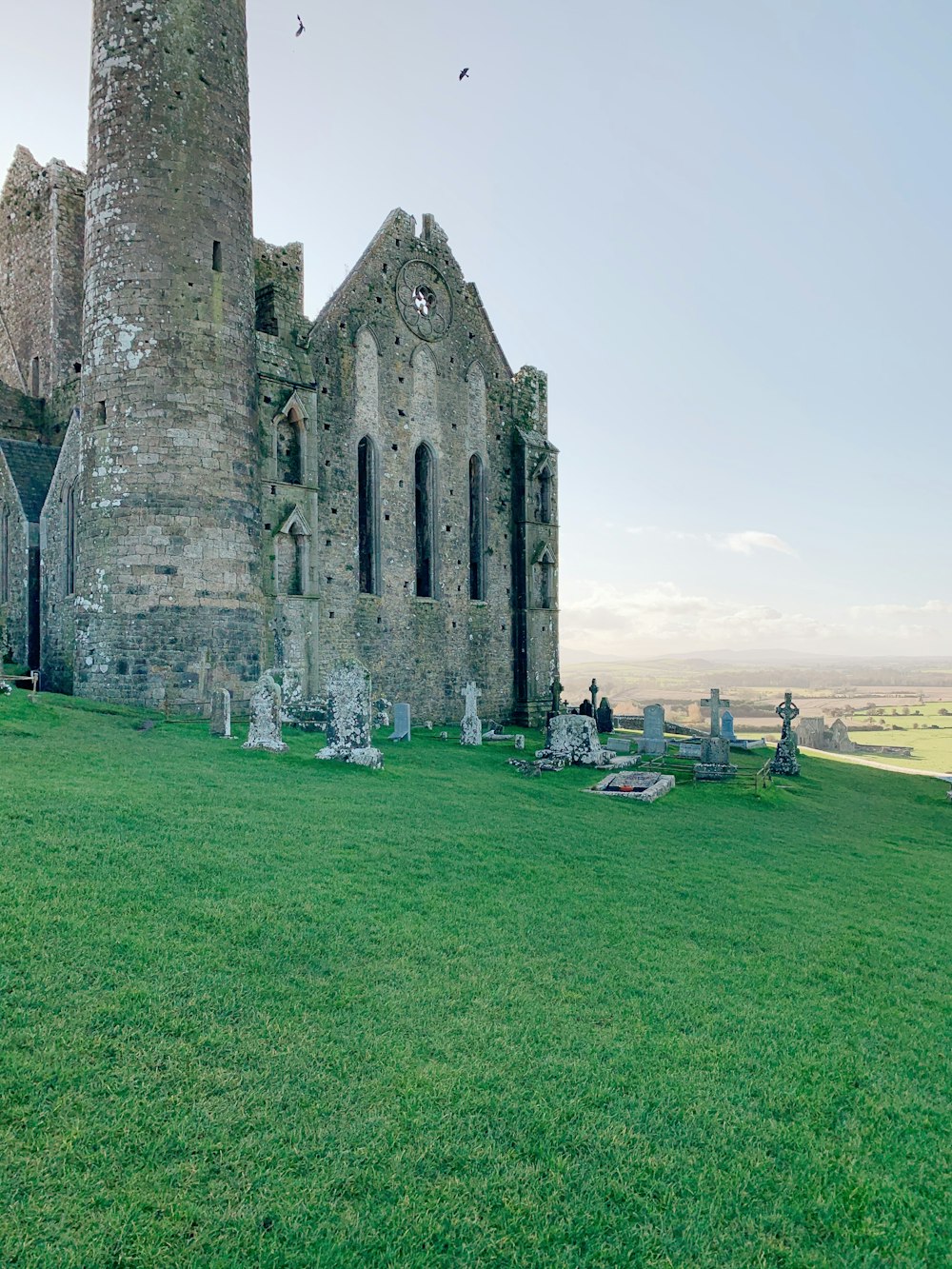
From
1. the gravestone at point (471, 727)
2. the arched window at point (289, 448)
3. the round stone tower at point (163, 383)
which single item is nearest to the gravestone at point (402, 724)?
the gravestone at point (471, 727)


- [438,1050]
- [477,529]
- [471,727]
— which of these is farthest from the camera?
[477,529]

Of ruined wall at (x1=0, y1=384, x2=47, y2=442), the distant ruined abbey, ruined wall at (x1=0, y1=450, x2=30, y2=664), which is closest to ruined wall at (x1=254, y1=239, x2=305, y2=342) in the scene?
the distant ruined abbey

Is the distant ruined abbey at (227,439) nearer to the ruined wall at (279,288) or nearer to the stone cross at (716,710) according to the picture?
the ruined wall at (279,288)

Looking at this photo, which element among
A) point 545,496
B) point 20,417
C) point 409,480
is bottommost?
point 409,480

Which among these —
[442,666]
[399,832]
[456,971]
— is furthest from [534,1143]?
[442,666]

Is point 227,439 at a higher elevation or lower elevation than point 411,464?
lower

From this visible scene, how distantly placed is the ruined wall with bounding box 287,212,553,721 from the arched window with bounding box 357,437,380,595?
0.57 ft

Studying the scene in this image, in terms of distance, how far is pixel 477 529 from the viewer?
87.7ft

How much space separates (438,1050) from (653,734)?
16.4 m

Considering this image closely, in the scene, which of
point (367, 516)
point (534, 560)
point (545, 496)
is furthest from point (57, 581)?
point (545, 496)

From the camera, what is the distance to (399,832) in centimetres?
940

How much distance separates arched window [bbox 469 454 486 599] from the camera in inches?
1045

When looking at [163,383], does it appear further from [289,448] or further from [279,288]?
[279,288]

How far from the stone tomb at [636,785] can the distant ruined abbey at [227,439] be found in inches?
310
